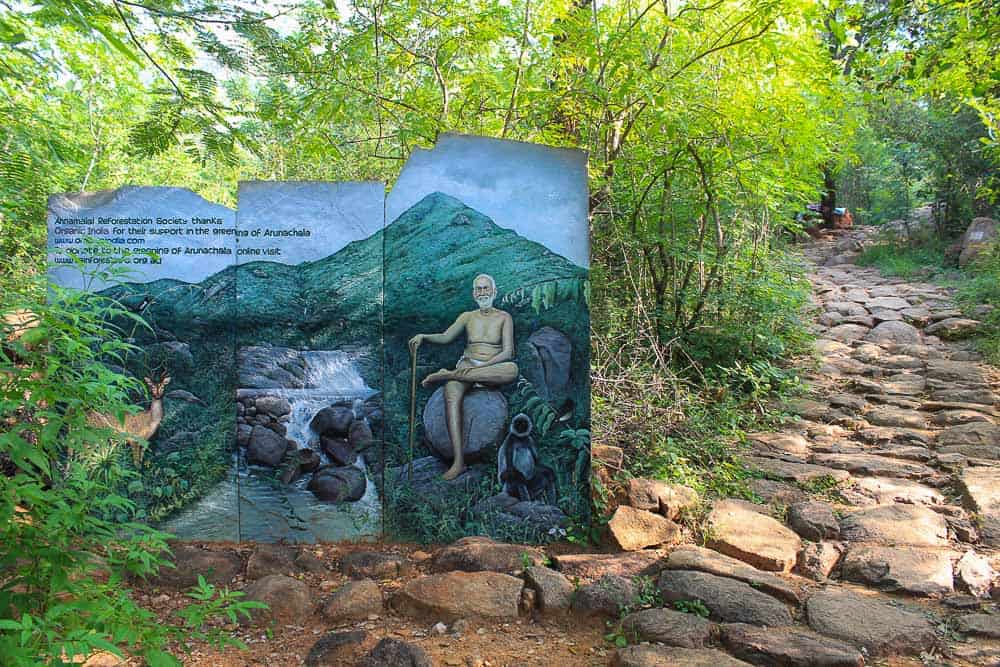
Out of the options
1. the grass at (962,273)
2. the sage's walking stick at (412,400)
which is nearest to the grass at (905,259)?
the grass at (962,273)

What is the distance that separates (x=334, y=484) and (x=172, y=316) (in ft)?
4.80

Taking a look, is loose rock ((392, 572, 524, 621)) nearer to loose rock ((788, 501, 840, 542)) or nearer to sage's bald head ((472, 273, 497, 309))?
sage's bald head ((472, 273, 497, 309))

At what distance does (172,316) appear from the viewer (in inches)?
183

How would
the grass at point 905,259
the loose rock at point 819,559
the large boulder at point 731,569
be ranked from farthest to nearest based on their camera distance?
the grass at point 905,259 → the loose rock at point 819,559 → the large boulder at point 731,569

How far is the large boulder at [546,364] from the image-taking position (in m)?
4.64

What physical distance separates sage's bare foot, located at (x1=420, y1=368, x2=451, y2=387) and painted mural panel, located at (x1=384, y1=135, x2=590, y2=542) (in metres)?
0.01

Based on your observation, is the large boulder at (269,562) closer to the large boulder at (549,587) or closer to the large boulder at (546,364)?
the large boulder at (549,587)

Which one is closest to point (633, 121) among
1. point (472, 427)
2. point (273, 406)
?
point (472, 427)

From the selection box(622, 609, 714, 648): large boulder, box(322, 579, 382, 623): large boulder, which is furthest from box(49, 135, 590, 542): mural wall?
box(622, 609, 714, 648): large boulder

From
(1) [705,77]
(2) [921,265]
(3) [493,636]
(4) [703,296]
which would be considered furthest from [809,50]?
(2) [921,265]

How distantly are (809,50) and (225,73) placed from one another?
4.65 m

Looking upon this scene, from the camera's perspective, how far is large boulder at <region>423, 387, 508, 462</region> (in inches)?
181

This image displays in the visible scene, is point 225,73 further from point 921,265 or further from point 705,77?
point 921,265

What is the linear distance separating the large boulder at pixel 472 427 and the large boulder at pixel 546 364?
260mm
